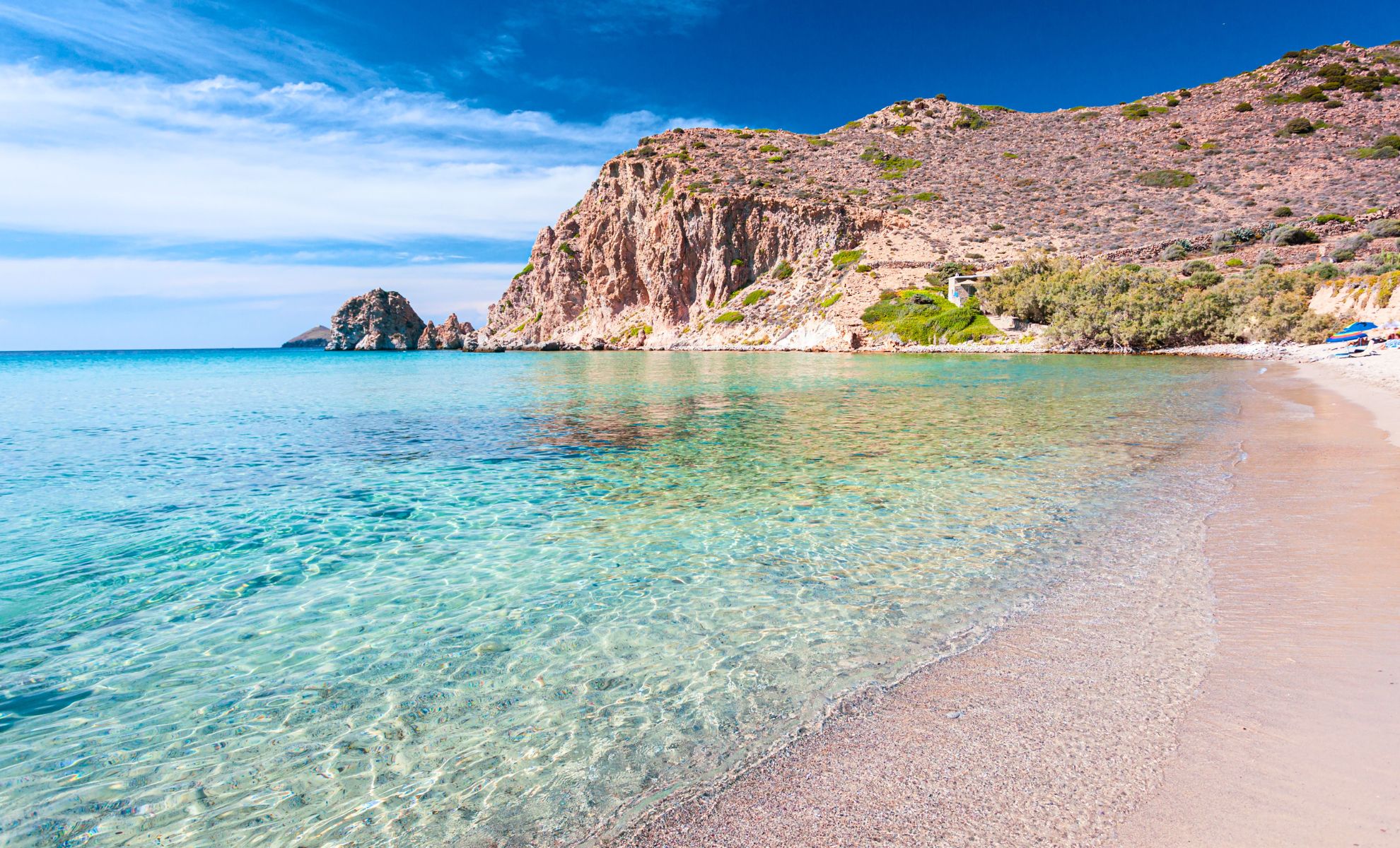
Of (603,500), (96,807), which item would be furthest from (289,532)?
(96,807)

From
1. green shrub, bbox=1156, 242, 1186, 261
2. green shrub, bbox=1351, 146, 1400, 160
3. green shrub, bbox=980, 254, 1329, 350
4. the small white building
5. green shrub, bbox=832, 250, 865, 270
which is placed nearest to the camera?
green shrub, bbox=980, 254, 1329, 350

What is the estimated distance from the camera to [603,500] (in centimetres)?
916

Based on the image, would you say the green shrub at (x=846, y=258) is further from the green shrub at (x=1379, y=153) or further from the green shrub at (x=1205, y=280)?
the green shrub at (x=1379, y=153)

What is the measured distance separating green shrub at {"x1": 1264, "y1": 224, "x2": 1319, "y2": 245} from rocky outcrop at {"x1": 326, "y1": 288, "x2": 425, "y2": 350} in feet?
418

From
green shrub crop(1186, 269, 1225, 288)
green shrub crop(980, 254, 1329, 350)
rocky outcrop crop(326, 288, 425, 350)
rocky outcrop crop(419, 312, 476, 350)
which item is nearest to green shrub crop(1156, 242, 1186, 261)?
green shrub crop(980, 254, 1329, 350)

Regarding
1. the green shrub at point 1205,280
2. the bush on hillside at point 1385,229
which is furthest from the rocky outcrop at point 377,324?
the bush on hillside at point 1385,229

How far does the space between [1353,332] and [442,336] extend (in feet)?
421

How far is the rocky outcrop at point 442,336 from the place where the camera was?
131250 mm

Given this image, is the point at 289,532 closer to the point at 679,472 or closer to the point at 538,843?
the point at 679,472

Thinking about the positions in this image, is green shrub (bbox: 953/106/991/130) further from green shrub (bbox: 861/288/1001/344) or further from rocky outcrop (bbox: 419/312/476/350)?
rocky outcrop (bbox: 419/312/476/350)

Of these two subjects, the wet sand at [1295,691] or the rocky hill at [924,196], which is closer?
the wet sand at [1295,691]

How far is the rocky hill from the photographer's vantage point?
6488 centimetres

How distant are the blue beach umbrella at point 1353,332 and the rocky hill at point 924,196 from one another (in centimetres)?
1785

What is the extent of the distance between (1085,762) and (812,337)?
64.2 metres
